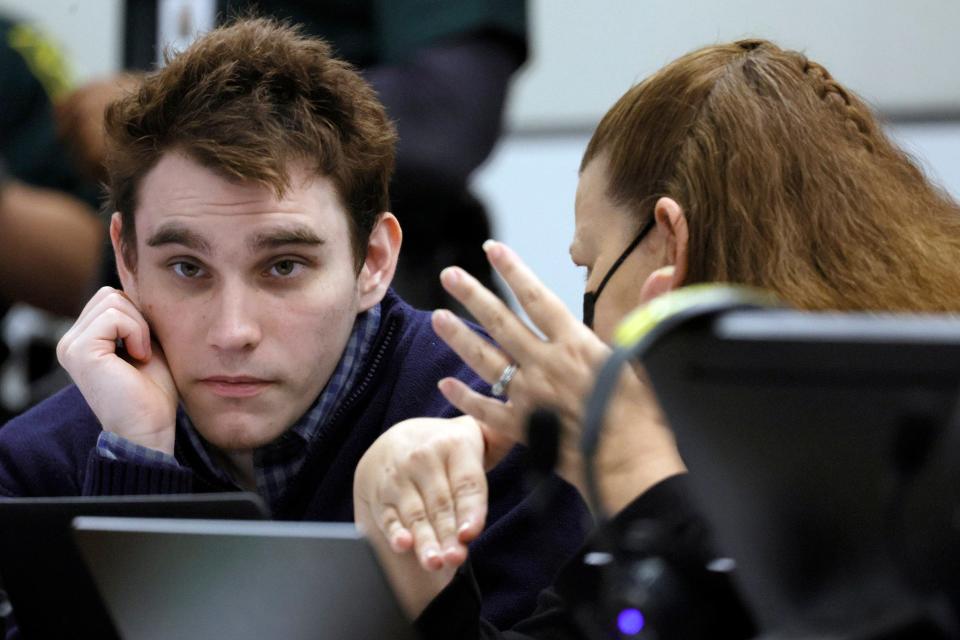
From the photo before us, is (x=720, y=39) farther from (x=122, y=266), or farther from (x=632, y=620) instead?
(x=632, y=620)

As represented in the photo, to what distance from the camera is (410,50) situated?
7.23 ft

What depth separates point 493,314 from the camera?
44.5 inches

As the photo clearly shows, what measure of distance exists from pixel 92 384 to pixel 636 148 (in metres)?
0.67

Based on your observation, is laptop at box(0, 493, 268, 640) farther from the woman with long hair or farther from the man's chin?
the man's chin

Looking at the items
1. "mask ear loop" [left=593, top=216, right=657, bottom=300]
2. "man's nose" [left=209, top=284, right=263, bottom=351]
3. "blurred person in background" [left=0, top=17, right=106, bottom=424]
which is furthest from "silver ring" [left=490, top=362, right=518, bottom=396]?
"blurred person in background" [left=0, top=17, right=106, bottom=424]

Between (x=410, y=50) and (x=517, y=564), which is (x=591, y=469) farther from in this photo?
(x=410, y=50)

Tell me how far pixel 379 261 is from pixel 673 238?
1.51 ft

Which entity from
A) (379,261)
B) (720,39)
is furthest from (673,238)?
(720,39)

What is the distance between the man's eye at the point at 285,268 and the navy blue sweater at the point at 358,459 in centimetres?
17

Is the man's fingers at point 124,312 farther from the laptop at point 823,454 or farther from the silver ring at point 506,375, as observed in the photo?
the laptop at point 823,454

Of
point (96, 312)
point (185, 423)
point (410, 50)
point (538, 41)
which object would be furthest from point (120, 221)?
point (538, 41)

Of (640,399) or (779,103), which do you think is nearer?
(640,399)

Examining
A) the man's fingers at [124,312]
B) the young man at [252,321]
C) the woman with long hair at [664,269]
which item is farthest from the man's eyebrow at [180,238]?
the woman with long hair at [664,269]

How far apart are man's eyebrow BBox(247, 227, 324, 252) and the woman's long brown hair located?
34 cm
